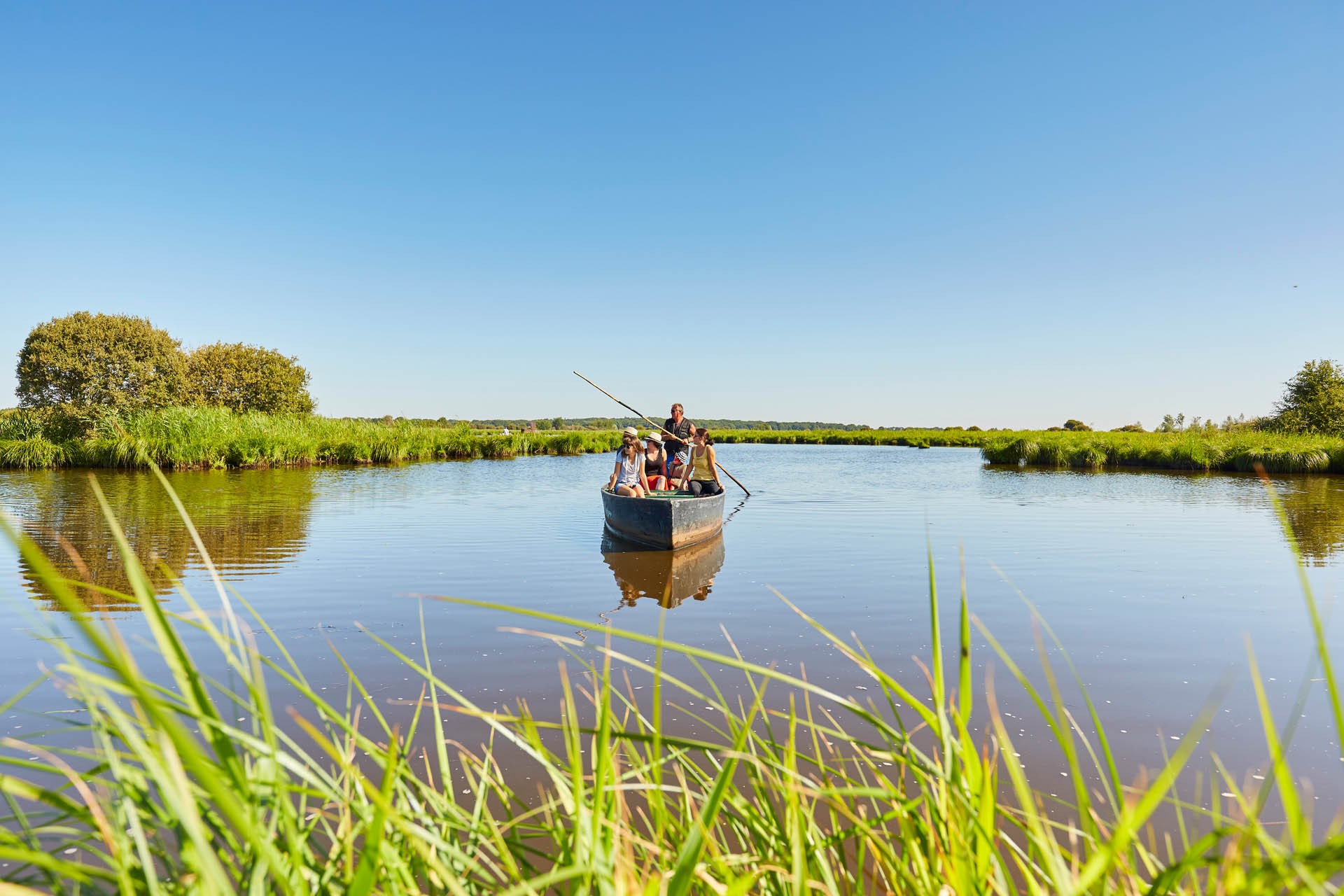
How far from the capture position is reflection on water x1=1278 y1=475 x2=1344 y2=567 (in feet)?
36.0

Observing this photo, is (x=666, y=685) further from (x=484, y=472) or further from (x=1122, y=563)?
(x=484, y=472)

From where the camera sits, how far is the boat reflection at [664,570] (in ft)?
27.5

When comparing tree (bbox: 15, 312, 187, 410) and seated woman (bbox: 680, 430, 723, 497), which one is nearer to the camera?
seated woman (bbox: 680, 430, 723, 497)

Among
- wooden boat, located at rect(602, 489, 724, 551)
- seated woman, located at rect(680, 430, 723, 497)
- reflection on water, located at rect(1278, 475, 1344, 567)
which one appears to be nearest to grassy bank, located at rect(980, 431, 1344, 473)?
reflection on water, located at rect(1278, 475, 1344, 567)

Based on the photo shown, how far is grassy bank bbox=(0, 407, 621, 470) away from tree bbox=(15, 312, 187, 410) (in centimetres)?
140

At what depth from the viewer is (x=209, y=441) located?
2491 centimetres

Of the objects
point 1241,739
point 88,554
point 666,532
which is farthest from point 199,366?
point 1241,739

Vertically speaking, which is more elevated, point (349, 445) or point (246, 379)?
point (246, 379)

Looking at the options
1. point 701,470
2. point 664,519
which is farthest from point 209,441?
point 664,519

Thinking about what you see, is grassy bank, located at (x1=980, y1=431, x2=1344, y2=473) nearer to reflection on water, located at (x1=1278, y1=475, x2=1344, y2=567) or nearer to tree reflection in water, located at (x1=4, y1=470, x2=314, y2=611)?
reflection on water, located at (x1=1278, y1=475, x2=1344, y2=567)

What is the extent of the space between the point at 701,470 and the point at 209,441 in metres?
19.3

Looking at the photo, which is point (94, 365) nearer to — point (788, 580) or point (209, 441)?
point (209, 441)

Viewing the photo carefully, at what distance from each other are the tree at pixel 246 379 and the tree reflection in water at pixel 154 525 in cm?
1653

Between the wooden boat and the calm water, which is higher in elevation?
the wooden boat
